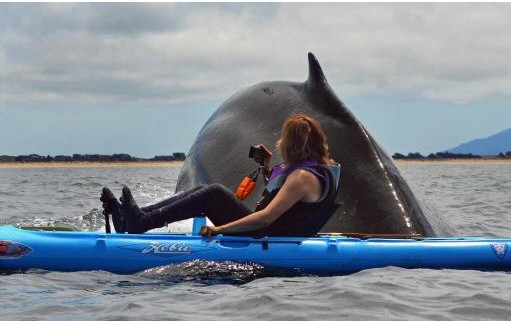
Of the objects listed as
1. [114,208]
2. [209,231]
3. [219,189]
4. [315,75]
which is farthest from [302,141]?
[315,75]

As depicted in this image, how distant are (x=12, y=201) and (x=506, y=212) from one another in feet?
39.0

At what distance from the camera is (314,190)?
23.5ft

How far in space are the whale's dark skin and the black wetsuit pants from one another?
3.42 feet

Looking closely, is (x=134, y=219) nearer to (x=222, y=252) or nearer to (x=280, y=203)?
(x=222, y=252)

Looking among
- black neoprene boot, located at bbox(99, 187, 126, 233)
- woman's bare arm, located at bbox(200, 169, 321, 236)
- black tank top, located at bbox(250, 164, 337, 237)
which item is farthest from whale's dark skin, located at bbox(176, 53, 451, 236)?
black neoprene boot, located at bbox(99, 187, 126, 233)

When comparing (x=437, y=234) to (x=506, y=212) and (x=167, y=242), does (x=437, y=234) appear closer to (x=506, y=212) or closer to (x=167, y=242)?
(x=167, y=242)

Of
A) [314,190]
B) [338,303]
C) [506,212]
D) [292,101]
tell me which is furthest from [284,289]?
[506,212]

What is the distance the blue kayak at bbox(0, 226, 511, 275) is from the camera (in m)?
7.01

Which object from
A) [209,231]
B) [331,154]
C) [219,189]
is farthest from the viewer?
[331,154]

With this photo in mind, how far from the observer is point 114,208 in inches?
296

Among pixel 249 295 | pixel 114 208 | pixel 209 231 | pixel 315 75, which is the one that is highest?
pixel 315 75

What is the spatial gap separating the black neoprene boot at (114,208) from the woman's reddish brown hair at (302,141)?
1.59 metres

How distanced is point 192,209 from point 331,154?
1.95 meters

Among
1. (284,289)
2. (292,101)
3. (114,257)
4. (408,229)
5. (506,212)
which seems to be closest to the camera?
(284,289)
